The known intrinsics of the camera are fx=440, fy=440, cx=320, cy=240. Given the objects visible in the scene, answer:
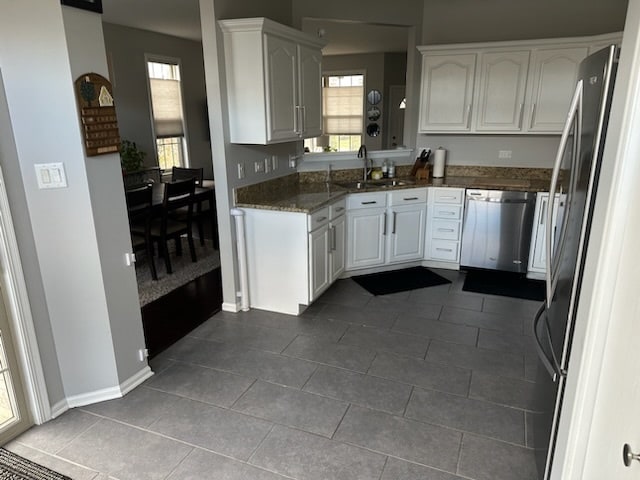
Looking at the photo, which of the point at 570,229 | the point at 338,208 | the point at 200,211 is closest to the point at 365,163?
the point at 338,208

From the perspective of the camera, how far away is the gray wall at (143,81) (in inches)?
234

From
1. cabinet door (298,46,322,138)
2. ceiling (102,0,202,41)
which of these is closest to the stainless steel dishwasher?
cabinet door (298,46,322,138)

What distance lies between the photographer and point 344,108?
29.1ft

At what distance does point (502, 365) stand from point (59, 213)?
278 centimetres

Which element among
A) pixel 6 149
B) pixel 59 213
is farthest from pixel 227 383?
pixel 6 149

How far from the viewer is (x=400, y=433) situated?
2.27 metres

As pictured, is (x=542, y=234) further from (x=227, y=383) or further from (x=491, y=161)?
(x=227, y=383)

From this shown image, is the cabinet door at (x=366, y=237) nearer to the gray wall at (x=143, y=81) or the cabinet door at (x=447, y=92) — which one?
the cabinet door at (x=447, y=92)

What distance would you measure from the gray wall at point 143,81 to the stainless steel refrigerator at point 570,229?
5.54 meters

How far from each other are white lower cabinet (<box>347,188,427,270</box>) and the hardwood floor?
1.37 metres

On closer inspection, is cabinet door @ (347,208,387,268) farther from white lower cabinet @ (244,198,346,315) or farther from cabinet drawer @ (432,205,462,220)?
cabinet drawer @ (432,205,462,220)

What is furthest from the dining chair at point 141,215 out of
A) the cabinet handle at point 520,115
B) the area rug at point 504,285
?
the cabinet handle at point 520,115

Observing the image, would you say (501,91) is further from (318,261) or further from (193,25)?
(193,25)

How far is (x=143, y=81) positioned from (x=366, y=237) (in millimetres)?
4255
